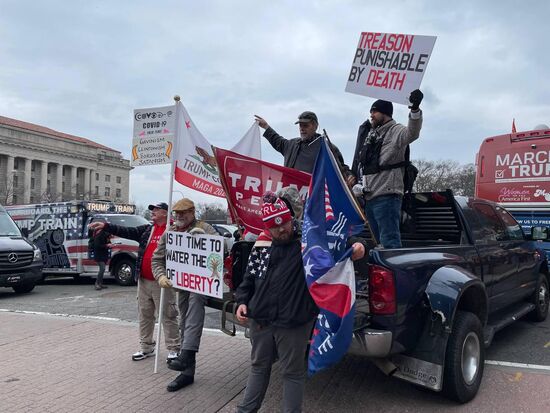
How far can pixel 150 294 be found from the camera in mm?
5414

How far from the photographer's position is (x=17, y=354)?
5891 millimetres

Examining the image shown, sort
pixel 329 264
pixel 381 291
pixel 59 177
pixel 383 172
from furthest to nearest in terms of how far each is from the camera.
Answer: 1. pixel 59 177
2. pixel 383 172
3. pixel 381 291
4. pixel 329 264

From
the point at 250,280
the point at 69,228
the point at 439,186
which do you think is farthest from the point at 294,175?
the point at 439,186

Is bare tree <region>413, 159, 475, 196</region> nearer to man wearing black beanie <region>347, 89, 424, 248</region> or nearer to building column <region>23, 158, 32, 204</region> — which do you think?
man wearing black beanie <region>347, 89, 424, 248</region>

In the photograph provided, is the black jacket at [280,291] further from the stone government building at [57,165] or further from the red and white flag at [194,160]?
the stone government building at [57,165]

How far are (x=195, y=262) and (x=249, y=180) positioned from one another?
38.7 inches

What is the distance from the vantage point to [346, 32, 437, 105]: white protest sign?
4.65 metres

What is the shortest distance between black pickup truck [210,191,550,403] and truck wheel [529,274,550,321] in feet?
5.45

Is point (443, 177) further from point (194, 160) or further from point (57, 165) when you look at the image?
point (57, 165)

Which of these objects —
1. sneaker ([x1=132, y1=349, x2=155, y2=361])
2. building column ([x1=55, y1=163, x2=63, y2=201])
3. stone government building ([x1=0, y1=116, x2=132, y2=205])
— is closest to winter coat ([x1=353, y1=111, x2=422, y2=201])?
sneaker ([x1=132, y1=349, x2=155, y2=361])

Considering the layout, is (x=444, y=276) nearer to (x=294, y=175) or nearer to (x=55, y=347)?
(x=294, y=175)

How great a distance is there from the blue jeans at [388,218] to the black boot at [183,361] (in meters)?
2.20

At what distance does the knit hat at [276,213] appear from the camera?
3193 millimetres

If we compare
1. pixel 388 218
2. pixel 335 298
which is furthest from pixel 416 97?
pixel 335 298
